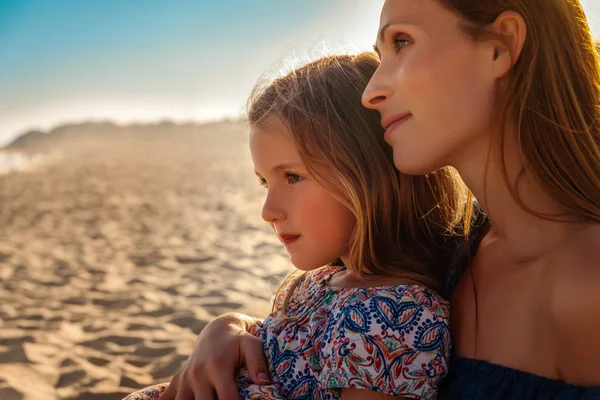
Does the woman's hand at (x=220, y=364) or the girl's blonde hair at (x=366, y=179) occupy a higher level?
the girl's blonde hair at (x=366, y=179)

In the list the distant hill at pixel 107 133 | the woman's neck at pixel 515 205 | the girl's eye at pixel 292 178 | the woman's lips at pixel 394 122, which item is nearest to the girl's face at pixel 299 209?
the girl's eye at pixel 292 178

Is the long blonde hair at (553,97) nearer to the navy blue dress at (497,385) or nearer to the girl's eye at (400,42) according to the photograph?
the girl's eye at (400,42)

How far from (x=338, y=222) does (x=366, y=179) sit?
187 millimetres

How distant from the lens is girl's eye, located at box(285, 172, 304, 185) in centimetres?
241

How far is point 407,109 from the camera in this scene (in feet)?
6.93

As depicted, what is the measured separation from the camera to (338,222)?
241 cm

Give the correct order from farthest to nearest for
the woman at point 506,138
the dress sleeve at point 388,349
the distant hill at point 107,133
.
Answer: the distant hill at point 107,133 → the dress sleeve at point 388,349 → the woman at point 506,138

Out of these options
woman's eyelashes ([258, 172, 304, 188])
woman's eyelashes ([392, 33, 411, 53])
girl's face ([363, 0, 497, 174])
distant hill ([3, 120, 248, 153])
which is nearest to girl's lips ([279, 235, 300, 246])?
woman's eyelashes ([258, 172, 304, 188])

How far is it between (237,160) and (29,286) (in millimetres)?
19766

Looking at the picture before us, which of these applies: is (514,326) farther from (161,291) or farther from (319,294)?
(161,291)

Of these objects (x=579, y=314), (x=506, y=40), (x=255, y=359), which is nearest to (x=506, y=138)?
(x=506, y=40)

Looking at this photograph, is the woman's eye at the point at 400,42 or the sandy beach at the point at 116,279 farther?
the sandy beach at the point at 116,279

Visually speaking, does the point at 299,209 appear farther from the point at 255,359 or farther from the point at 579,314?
the point at 579,314

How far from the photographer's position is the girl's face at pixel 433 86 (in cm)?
203
